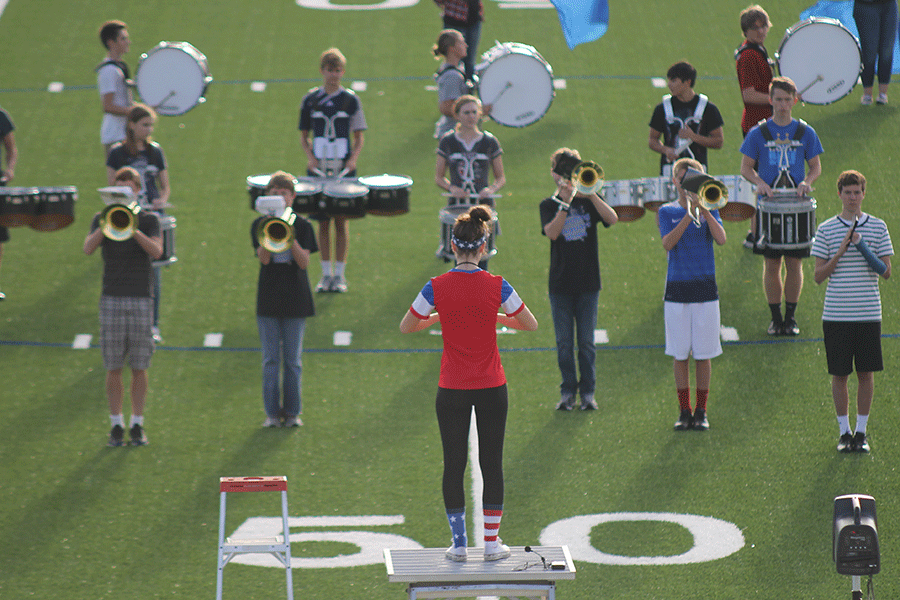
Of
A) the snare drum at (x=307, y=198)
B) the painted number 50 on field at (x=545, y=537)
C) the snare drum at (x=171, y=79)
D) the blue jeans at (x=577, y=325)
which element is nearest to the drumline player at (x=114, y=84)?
the snare drum at (x=171, y=79)

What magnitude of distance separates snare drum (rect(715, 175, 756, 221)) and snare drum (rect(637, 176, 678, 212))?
0.44 m

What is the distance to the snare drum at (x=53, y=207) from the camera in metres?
9.88

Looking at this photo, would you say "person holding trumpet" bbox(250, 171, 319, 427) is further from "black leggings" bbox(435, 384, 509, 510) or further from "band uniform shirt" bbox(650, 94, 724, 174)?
"band uniform shirt" bbox(650, 94, 724, 174)

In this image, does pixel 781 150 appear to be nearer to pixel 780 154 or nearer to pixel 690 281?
pixel 780 154

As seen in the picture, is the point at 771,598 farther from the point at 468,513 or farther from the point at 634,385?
the point at 634,385

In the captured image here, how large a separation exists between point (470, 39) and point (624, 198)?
655cm

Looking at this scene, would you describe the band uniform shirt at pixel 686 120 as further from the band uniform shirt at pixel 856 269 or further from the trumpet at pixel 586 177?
the band uniform shirt at pixel 856 269

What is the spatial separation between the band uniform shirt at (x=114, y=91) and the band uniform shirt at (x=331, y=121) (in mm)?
2083

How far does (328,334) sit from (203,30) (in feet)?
29.6

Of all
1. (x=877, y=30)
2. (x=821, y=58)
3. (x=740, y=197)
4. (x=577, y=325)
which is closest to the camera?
(x=577, y=325)

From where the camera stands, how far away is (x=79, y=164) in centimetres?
1478

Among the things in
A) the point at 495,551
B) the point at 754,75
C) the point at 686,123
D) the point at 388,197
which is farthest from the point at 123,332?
the point at 754,75

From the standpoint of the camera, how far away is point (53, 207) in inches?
389

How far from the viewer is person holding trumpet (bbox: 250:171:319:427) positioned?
8875 millimetres
